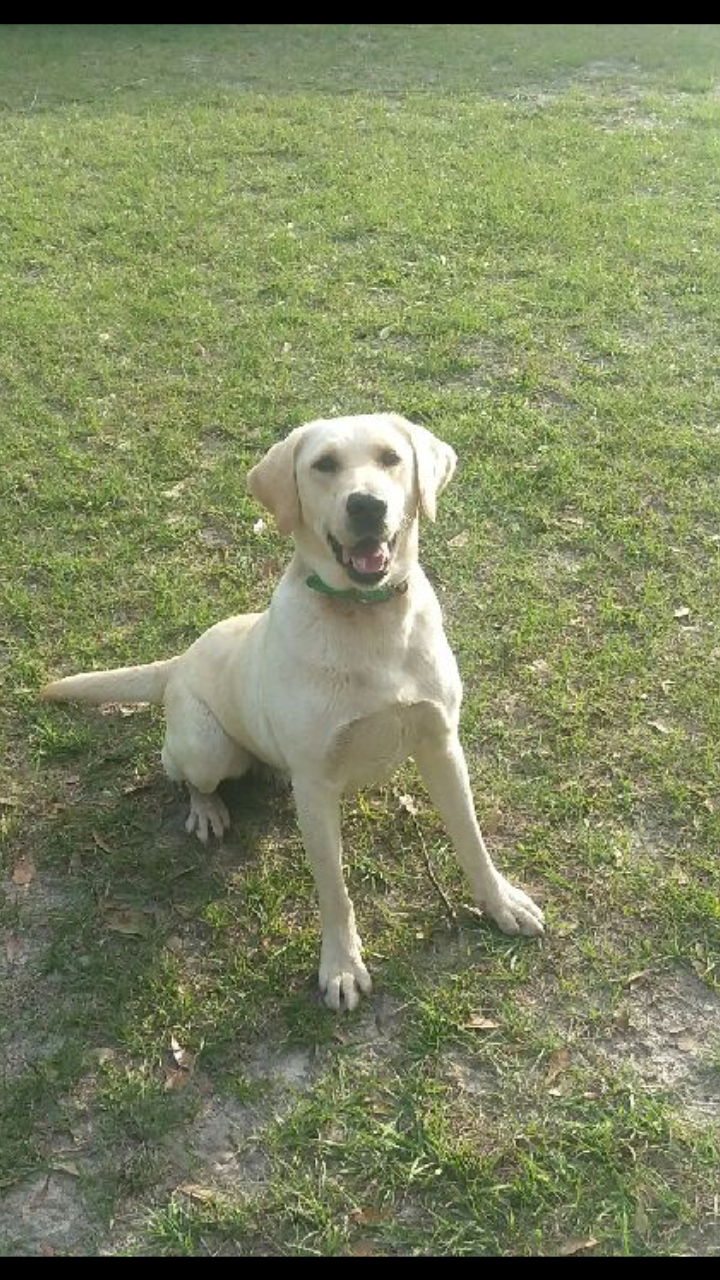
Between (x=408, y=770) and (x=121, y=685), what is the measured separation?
3.55ft

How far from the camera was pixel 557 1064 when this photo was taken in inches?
126

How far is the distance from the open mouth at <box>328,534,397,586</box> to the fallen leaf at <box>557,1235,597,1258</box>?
167 cm

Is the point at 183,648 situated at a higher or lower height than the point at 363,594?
lower

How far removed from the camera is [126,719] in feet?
14.8

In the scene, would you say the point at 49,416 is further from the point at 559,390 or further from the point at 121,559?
the point at 559,390

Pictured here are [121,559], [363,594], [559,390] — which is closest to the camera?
[363,594]

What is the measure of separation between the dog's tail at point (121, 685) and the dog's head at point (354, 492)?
3.91ft

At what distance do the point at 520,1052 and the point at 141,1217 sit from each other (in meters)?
1.08

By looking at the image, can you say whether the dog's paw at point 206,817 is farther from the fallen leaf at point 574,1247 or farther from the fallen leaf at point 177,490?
the fallen leaf at point 177,490

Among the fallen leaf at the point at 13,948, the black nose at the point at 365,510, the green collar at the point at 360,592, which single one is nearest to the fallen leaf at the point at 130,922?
the fallen leaf at the point at 13,948

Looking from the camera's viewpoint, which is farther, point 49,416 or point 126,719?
point 49,416

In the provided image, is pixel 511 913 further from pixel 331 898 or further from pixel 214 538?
pixel 214 538
